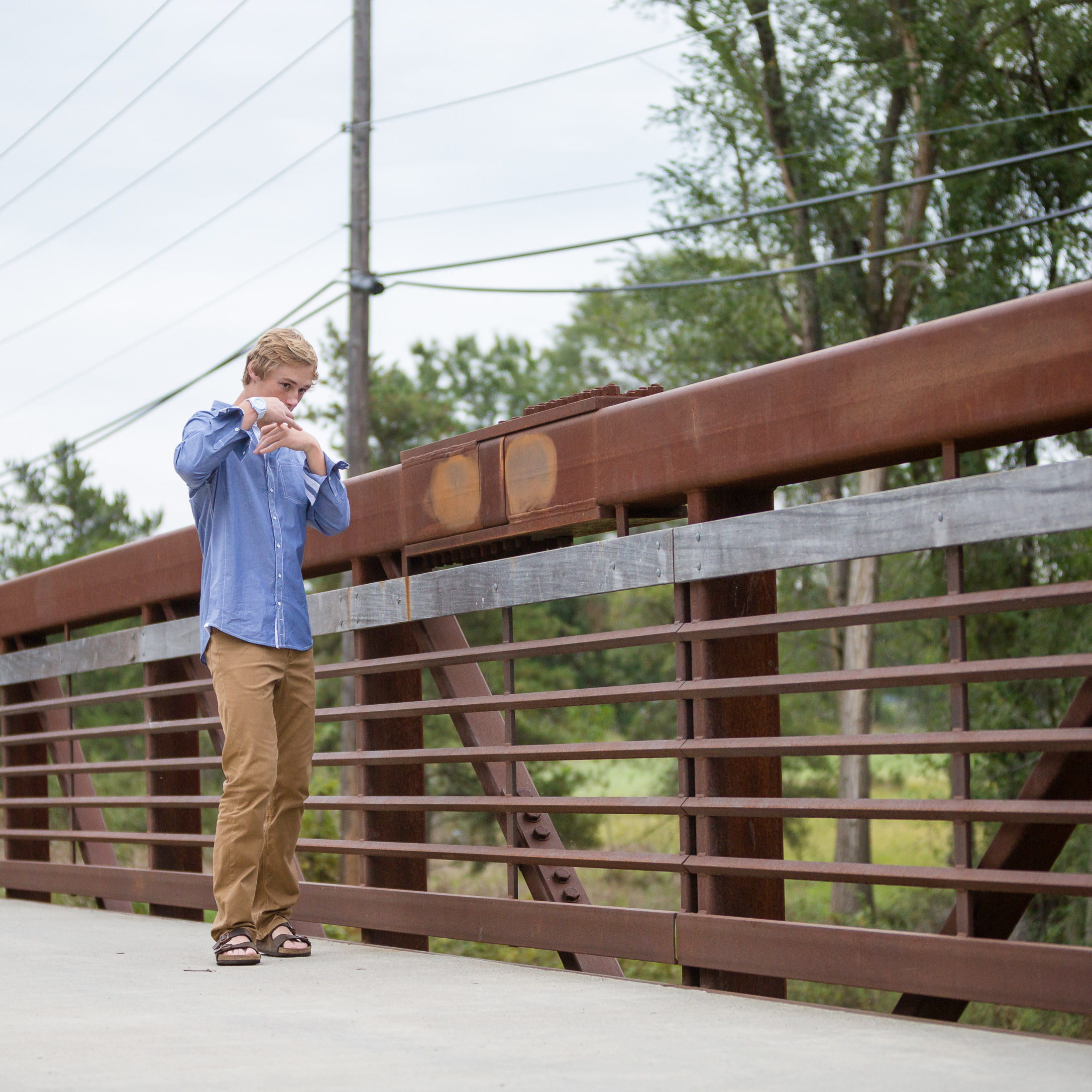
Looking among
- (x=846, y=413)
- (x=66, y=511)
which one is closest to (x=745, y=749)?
(x=846, y=413)

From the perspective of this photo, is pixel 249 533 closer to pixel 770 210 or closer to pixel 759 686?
pixel 759 686

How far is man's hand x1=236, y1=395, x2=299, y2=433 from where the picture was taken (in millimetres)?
3742

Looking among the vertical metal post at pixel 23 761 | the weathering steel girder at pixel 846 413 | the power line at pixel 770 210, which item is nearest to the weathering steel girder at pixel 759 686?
the weathering steel girder at pixel 846 413

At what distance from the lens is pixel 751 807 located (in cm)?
313

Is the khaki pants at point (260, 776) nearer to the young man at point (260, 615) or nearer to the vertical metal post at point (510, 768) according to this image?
the young man at point (260, 615)

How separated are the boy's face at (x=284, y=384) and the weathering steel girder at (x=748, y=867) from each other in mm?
→ 1299

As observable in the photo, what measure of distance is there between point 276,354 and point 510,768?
1288 millimetres

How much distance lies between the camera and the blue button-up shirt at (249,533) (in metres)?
3.78

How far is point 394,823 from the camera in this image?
14.4 feet

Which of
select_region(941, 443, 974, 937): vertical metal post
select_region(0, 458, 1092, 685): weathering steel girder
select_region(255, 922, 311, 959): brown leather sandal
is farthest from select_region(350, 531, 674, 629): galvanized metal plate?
select_region(255, 922, 311, 959): brown leather sandal

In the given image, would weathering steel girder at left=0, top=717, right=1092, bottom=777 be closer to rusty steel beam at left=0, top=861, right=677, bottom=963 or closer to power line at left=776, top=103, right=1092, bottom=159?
rusty steel beam at left=0, top=861, right=677, bottom=963

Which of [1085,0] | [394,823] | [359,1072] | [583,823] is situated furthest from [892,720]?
[359,1072]

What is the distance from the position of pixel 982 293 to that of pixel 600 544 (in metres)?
12.8

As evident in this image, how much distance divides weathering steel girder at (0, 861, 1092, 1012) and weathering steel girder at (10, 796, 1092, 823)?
0.23m
